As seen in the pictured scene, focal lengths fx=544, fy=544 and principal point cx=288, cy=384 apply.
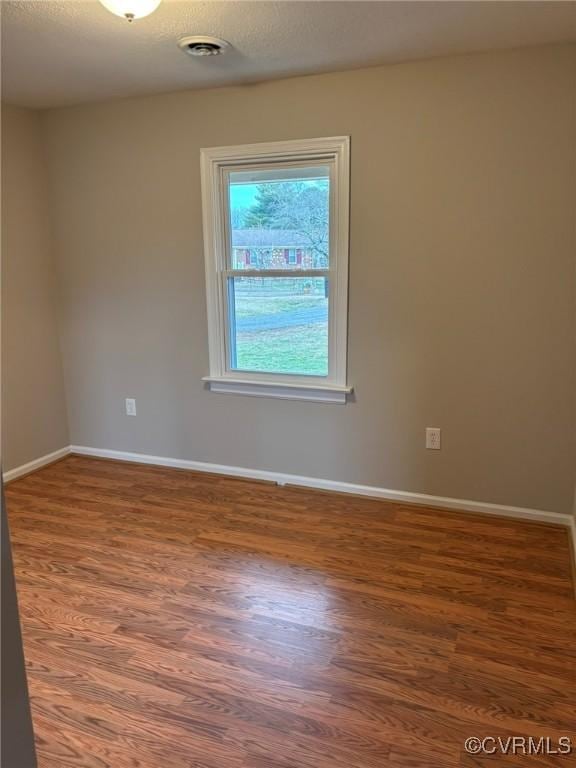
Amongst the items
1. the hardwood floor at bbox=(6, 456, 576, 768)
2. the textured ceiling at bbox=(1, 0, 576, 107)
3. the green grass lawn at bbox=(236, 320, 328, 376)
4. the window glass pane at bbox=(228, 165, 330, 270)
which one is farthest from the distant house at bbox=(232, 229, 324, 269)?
the hardwood floor at bbox=(6, 456, 576, 768)

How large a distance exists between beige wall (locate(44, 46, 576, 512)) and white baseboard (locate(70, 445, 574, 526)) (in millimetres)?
47

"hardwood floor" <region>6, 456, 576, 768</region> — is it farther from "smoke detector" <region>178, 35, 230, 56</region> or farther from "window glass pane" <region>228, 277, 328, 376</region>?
"smoke detector" <region>178, 35, 230, 56</region>

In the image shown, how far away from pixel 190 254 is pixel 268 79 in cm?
107

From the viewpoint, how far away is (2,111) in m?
3.34

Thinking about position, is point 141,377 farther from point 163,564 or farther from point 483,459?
point 483,459

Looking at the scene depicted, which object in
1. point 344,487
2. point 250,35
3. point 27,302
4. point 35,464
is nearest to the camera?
point 250,35

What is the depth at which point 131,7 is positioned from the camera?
1920 millimetres

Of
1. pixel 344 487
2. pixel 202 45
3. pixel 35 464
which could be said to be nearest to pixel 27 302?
pixel 35 464

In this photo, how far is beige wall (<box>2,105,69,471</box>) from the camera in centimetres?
344

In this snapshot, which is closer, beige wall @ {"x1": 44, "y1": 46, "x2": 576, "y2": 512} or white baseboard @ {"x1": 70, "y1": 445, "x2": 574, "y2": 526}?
beige wall @ {"x1": 44, "y1": 46, "x2": 576, "y2": 512}

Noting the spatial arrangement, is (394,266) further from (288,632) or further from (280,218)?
(288,632)

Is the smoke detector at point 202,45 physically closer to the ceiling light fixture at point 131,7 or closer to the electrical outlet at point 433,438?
the ceiling light fixture at point 131,7

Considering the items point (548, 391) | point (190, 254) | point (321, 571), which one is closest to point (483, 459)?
point (548, 391)

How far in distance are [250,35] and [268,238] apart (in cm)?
108
